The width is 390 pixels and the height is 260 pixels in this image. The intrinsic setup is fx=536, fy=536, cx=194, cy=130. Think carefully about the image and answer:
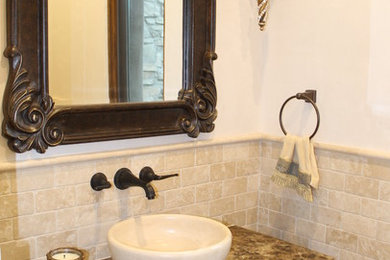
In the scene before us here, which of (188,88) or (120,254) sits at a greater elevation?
(188,88)

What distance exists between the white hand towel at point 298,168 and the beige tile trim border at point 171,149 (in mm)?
67

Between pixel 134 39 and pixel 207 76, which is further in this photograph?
pixel 207 76

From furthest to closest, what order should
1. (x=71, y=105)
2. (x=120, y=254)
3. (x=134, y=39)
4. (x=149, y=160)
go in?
(x=149, y=160) → (x=134, y=39) → (x=71, y=105) → (x=120, y=254)

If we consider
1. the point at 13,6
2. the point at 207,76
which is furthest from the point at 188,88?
the point at 13,6

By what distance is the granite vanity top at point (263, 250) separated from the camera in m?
1.95

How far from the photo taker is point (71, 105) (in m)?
1.74

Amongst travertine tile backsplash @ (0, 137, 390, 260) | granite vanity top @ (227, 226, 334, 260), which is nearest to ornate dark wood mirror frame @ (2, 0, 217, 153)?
travertine tile backsplash @ (0, 137, 390, 260)

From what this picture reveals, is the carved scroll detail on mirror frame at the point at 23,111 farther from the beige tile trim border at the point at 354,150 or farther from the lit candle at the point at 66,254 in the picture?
the beige tile trim border at the point at 354,150

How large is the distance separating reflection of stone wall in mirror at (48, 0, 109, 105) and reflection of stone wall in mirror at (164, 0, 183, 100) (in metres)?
0.27

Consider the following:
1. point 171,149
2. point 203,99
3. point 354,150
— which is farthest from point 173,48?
point 354,150

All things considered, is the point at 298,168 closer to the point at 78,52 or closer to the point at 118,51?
the point at 118,51

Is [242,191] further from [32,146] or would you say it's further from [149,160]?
[32,146]

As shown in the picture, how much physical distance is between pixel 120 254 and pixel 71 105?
0.51 metres

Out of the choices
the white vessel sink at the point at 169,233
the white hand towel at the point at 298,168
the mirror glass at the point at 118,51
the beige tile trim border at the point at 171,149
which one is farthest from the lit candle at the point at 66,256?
the white hand towel at the point at 298,168
